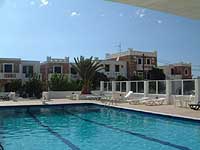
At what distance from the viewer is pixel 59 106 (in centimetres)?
2180

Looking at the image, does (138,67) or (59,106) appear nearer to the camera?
(59,106)

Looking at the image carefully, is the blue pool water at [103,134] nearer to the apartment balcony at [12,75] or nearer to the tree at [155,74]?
the apartment balcony at [12,75]

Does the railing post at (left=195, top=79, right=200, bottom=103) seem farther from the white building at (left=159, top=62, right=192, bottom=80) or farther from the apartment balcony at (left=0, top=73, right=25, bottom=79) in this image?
the white building at (left=159, top=62, right=192, bottom=80)

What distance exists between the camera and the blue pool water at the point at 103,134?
9.40 meters

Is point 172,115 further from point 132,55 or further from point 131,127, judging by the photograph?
point 132,55

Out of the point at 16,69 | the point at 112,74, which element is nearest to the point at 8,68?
the point at 16,69

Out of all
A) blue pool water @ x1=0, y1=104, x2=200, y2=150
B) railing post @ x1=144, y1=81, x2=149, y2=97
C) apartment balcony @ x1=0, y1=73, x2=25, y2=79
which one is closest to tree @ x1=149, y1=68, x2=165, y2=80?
apartment balcony @ x1=0, y1=73, x2=25, y2=79

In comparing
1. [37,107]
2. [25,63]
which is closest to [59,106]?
[37,107]

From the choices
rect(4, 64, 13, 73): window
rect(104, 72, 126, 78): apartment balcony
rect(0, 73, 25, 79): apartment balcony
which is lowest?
rect(0, 73, 25, 79): apartment balcony

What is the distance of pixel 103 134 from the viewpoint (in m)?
11.5

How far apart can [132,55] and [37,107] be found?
30.8 metres

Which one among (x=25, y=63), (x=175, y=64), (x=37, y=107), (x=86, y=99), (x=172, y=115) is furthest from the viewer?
(x=175, y=64)

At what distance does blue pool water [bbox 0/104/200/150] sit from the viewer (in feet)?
30.8

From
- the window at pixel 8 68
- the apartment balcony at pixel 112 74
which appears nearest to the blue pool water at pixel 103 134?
the window at pixel 8 68
